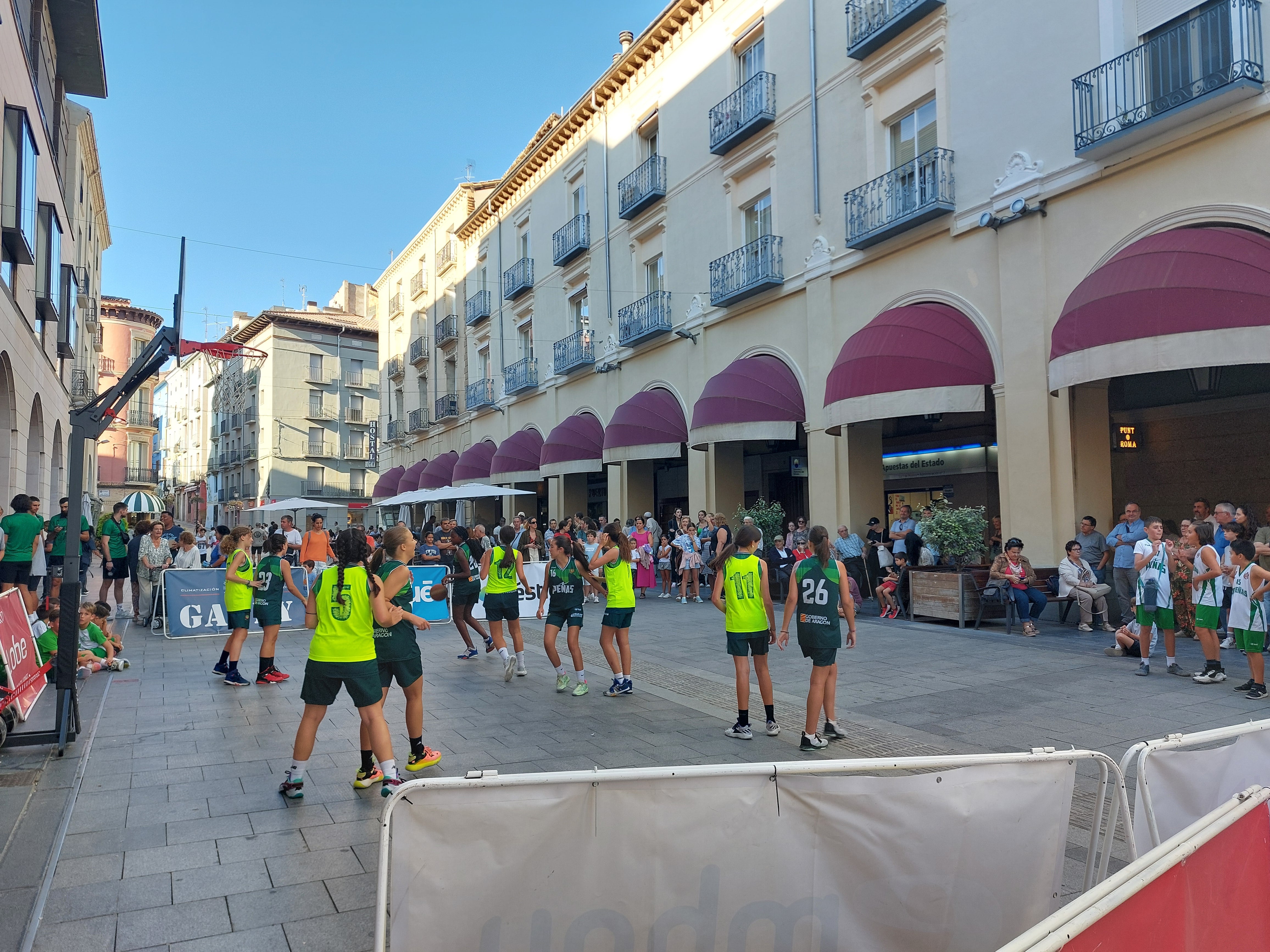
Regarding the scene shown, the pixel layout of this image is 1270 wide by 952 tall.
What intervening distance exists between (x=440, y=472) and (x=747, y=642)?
29929 millimetres

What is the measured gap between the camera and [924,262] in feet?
49.2

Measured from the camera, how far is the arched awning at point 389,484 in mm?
40219

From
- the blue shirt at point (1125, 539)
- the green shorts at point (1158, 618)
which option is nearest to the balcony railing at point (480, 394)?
the blue shirt at point (1125, 539)

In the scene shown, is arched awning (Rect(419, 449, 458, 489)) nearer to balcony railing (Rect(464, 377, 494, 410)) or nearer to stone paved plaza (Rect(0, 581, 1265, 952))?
balcony railing (Rect(464, 377, 494, 410))

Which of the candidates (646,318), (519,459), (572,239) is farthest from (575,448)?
(572,239)

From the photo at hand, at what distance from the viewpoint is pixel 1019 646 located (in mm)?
10641

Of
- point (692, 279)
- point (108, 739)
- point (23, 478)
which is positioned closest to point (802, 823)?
point (108, 739)

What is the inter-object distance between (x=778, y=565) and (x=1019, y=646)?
536cm

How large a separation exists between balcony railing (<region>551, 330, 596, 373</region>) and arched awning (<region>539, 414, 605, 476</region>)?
1.67 m

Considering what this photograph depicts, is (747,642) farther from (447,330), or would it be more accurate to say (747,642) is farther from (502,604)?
(447,330)

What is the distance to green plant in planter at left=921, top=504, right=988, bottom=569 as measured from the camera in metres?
12.7

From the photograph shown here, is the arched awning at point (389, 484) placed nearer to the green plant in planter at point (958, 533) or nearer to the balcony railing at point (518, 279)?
the balcony railing at point (518, 279)

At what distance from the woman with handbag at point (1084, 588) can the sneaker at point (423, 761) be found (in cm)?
951

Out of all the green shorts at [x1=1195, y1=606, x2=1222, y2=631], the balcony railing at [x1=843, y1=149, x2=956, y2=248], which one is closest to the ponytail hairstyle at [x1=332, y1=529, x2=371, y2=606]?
the green shorts at [x1=1195, y1=606, x2=1222, y2=631]
